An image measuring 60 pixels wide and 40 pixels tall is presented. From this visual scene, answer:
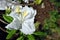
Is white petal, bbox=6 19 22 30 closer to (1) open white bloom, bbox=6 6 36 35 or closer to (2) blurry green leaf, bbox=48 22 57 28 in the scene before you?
(1) open white bloom, bbox=6 6 36 35

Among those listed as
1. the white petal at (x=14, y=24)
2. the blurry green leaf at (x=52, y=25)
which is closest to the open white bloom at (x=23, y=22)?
the white petal at (x=14, y=24)

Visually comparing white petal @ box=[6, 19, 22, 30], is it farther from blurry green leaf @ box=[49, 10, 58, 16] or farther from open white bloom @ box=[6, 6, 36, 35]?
blurry green leaf @ box=[49, 10, 58, 16]

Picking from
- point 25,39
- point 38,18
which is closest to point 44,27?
point 38,18

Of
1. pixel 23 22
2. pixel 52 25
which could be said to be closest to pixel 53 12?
pixel 52 25

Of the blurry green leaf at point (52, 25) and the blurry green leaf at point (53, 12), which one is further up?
the blurry green leaf at point (53, 12)

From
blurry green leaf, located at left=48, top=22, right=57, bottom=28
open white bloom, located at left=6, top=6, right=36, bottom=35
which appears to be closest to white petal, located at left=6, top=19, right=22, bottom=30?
open white bloom, located at left=6, top=6, right=36, bottom=35

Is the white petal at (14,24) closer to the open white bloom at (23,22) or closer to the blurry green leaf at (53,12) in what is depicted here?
the open white bloom at (23,22)

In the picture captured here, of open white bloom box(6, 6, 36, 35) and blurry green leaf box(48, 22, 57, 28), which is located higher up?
open white bloom box(6, 6, 36, 35)

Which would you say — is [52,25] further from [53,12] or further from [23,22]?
[23,22]

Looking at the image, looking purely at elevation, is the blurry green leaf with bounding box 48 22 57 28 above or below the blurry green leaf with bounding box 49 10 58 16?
below

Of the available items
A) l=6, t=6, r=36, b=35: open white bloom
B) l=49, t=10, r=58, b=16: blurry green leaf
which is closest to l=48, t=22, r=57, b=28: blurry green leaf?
l=49, t=10, r=58, b=16: blurry green leaf

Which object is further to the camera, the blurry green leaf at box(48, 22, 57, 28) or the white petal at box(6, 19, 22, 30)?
the blurry green leaf at box(48, 22, 57, 28)

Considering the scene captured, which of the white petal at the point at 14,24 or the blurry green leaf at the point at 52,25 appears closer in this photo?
the white petal at the point at 14,24
